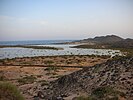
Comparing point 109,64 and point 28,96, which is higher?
point 109,64

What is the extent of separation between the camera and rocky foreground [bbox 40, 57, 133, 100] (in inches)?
514

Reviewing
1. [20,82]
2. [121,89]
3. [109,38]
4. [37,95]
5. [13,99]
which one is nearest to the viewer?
[13,99]

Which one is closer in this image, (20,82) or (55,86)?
(55,86)

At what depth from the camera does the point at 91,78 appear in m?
16.1

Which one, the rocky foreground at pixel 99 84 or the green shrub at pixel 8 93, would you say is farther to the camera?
the rocky foreground at pixel 99 84

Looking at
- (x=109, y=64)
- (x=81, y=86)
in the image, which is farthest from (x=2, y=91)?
(x=109, y=64)

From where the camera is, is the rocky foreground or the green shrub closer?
the green shrub

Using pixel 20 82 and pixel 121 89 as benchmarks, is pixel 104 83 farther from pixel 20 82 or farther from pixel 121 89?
pixel 20 82

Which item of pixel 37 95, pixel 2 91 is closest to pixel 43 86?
pixel 37 95

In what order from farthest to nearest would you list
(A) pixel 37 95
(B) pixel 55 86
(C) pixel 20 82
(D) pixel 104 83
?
(C) pixel 20 82 < (B) pixel 55 86 < (A) pixel 37 95 < (D) pixel 104 83

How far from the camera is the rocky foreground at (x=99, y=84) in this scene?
1306 cm

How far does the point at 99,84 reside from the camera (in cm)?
1478

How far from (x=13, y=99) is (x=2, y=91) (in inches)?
27.3

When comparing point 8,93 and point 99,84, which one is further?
point 99,84
